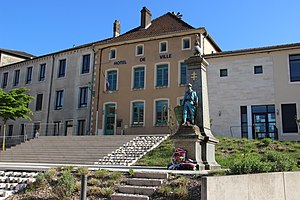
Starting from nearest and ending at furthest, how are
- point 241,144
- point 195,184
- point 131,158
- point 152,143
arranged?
1. point 195,184
2. point 131,158
3. point 241,144
4. point 152,143

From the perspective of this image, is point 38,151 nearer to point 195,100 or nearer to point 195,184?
point 195,100

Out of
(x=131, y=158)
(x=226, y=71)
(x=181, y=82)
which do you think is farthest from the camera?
(x=181, y=82)

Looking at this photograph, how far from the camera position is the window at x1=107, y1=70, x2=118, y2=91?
1073 inches

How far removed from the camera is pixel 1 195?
7.68 m

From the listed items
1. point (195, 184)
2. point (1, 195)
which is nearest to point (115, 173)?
point (195, 184)

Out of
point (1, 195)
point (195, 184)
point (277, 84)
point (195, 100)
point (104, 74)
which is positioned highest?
point (104, 74)

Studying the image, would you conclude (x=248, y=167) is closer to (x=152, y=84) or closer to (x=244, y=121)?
(x=244, y=121)

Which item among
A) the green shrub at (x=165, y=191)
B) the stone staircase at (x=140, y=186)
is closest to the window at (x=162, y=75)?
the stone staircase at (x=140, y=186)

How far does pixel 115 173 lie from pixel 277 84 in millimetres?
16534

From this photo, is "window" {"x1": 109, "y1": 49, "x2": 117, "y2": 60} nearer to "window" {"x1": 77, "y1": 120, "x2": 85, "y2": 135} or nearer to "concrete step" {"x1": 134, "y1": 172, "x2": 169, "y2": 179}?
"window" {"x1": 77, "y1": 120, "x2": 85, "y2": 135}

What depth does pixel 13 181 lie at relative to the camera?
8625 mm

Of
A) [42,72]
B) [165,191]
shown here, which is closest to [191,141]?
[165,191]

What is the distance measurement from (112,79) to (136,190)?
69.6 feet

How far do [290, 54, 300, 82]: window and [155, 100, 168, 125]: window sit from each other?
8981 mm
